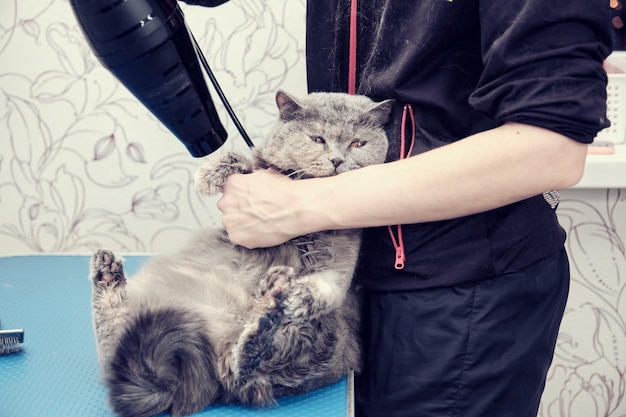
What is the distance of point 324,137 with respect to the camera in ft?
3.43

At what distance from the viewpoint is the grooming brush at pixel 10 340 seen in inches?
38.1

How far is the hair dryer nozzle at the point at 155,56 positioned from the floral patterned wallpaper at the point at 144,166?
27.5 inches

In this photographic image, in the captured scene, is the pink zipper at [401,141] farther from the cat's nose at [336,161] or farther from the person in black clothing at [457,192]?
the cat's nose at [336,161]

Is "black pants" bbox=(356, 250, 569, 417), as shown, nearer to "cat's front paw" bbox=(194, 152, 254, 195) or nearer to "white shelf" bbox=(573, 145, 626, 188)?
"cat's front paw" bbox=(194, 152, 254, 195)

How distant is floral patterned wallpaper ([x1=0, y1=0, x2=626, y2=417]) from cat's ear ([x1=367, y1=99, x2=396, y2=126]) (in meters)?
0.67

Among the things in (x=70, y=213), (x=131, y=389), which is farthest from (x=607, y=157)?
(x=70, y=213)

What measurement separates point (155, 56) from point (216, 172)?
26 cm

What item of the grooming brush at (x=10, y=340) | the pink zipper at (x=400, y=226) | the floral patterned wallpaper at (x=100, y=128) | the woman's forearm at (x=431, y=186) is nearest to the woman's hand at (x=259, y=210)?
the woman's forearm at (x=431, y=186)

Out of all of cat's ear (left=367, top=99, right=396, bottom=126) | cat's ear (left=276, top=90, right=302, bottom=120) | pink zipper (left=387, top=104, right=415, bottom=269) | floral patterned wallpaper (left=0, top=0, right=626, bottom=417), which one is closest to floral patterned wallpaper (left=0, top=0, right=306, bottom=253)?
floral patterned wallpaper (left=0, top=0, right=626, bottom=417)

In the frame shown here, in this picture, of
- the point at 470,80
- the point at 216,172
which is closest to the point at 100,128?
the point at 216,172

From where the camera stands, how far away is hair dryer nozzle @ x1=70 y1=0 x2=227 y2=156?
30.5 inches

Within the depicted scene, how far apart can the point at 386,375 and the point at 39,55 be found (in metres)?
1.28

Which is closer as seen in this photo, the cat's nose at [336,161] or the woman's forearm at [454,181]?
the woman's forearm at [454,181]

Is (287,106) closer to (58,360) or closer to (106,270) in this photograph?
(106,270)
